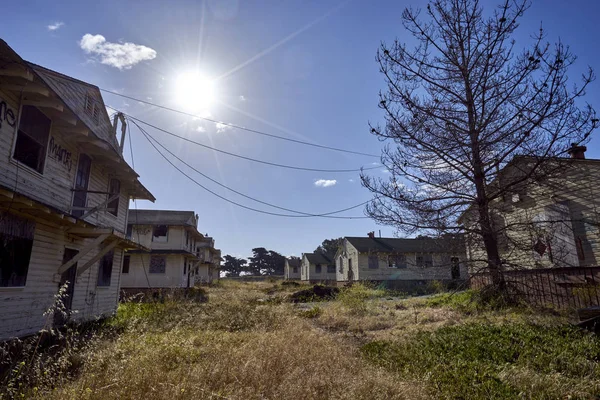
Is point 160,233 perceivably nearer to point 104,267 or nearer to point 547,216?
point 104,267

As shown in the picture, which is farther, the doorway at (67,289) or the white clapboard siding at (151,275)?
the white clapboard siding at (151,275)

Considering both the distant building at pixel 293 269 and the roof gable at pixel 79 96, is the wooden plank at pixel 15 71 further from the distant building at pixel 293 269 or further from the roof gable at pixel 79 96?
the distant building at pixel 293 269

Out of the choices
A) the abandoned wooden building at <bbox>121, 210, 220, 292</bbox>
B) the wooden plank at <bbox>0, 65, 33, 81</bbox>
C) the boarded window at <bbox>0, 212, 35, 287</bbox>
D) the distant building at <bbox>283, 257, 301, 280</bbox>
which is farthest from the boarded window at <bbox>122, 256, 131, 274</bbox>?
the distant building at <bbox>283, 257, 301, 280</bbox>

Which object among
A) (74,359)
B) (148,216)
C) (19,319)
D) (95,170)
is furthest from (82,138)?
(148,216)

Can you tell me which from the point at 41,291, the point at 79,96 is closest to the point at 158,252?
the point at 79,96

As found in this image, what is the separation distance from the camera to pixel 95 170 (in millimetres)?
11844

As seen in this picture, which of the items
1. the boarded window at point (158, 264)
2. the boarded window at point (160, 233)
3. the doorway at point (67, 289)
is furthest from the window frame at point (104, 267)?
the boarded window at point (160, 233)

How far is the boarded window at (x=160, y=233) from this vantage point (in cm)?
2805

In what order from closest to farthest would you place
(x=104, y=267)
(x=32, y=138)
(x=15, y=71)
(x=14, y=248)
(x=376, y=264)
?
1. (x=15, y=71)
2. (x=14, y=248)
3. (x=32, y=138)
4. (x=104, y=267)
5. (x=376, y=264)

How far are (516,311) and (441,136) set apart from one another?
574cm

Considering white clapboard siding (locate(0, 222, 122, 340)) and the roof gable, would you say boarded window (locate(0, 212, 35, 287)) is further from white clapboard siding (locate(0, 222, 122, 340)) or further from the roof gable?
the roof gable

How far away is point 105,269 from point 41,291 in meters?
4.30

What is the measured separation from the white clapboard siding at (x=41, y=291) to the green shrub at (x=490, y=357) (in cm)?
675

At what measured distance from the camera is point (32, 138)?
8297mm
